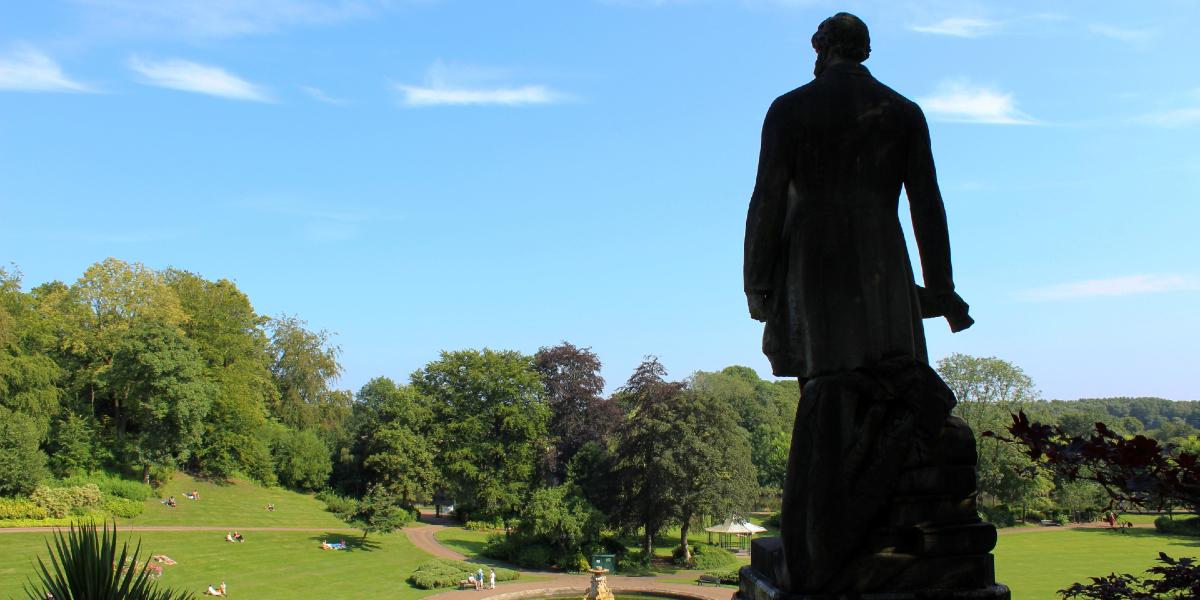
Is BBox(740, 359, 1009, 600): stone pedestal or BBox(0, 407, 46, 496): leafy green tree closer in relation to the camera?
BBox(740, 359, 1009, 600): stone pedestal

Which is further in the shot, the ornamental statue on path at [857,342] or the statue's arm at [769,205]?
the statue's arm at [769,205]

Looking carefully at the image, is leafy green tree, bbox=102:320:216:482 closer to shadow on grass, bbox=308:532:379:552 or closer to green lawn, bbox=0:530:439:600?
green lawn, bbox=0:530:439:600

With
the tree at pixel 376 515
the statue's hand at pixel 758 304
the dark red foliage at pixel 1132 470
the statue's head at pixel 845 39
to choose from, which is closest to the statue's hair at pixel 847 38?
the statue's head at pixel 845 39

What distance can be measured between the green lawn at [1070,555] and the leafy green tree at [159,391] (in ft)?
115

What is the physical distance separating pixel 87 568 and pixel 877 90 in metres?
5.00

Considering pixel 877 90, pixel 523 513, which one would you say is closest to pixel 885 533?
pixel 877 90

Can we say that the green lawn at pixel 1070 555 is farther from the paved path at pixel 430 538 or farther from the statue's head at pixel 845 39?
the statue's head at pixel 845 39

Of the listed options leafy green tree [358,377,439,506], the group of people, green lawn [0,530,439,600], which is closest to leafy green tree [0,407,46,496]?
green lawn [0,530,439,600]

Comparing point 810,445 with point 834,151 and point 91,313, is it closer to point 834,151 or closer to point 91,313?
point 834,151

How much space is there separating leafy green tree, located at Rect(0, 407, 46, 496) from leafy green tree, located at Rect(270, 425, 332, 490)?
18.0 m

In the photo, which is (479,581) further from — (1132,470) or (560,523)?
(1132,470)

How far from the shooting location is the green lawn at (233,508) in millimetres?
38156

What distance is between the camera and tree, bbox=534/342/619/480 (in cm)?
4312

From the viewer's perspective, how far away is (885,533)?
11.5 feet
